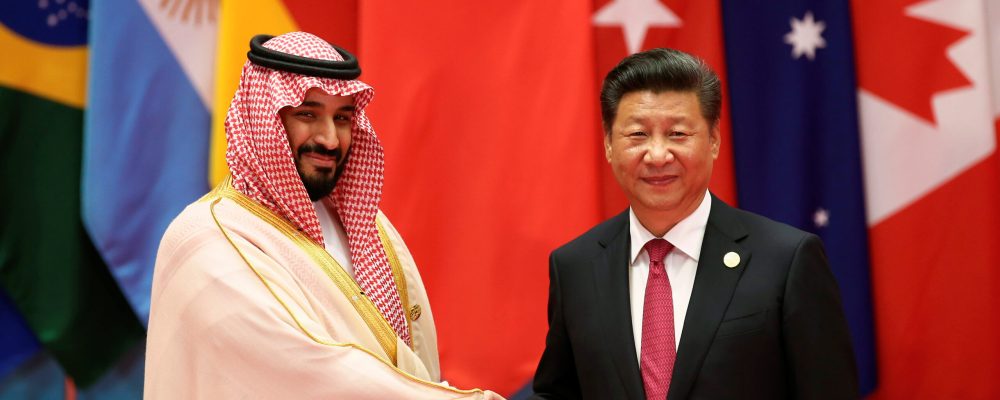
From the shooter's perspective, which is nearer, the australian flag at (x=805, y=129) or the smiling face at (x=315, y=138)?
the smiling face at (x=315, y=138)

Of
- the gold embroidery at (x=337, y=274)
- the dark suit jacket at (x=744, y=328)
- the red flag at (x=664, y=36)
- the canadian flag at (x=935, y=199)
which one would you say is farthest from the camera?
the red flag at (x=664, y=36)

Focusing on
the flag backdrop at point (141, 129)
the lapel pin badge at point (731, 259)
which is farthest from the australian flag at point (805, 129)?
the flag backdrop at point (141, 129)

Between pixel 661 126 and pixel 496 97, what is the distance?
63.0 inches

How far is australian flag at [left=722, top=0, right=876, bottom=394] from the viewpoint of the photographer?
3.67m

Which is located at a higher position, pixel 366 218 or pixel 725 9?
pixel 725 9

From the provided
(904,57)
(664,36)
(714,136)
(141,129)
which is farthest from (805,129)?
(141,129)

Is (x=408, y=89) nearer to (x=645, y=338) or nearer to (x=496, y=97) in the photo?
(x=496, y=97)

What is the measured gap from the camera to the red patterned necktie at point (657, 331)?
218 centimetres

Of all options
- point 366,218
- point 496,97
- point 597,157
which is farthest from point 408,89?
point 366,218

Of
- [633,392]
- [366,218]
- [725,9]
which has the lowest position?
[633,392]

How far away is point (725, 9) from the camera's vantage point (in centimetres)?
378

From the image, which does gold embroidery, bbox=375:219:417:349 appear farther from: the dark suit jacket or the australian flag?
the australian flag

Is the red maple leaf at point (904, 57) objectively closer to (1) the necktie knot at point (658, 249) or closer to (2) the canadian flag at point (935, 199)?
(2) the canadian flag at point (935, 199)

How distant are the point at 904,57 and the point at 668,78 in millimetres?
1820
